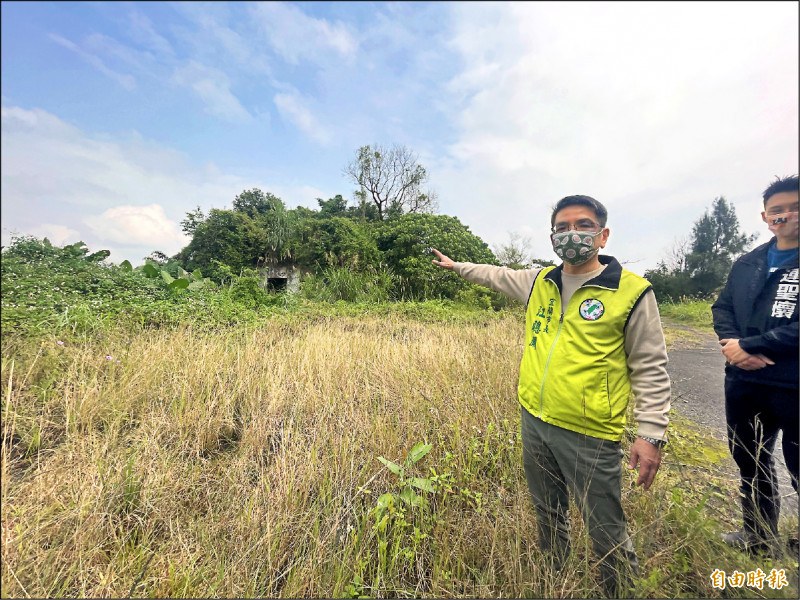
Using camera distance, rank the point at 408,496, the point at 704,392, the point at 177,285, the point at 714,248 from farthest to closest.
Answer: the point at 714,248 → the point at 177,285 → the point at 704,392 → the point at 408,496

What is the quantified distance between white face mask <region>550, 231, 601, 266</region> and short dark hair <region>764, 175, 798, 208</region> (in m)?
0.78

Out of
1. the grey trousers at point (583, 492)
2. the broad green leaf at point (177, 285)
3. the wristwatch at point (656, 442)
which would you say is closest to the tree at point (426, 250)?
the broad green leaf at point (177, 285)

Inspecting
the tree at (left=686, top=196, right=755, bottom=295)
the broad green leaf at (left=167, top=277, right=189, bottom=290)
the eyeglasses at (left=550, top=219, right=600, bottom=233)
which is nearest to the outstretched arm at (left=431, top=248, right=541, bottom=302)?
the eyeglasses at (left=550, top=219, right=600, bottom=233)

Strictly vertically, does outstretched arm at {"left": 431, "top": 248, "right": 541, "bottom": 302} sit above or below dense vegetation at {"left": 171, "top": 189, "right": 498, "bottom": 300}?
below

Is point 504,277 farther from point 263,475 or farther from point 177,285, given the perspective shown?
point 177,285

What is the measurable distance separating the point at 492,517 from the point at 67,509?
2.06m

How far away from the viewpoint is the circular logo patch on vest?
52.7 inches

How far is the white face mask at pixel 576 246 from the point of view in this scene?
1456 millimetres

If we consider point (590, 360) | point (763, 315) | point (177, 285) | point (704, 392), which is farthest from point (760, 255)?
point (177, 285)

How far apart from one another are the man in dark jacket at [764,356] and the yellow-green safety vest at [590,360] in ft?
2.20

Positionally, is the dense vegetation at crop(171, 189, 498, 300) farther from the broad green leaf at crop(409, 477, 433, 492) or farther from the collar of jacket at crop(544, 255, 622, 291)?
the collar of jacket at crop(544, 255, 622, 291)

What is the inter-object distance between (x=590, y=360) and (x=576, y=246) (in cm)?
53

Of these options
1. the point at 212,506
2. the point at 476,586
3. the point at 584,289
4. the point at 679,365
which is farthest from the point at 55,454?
the point at 679,365

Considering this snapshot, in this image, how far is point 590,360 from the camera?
1319 millimetres
